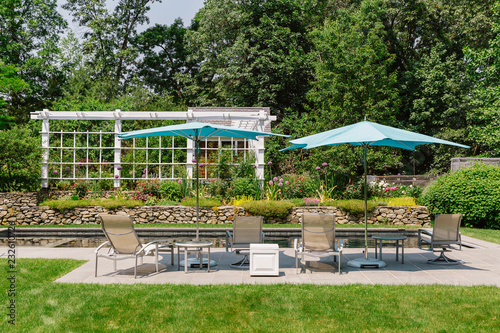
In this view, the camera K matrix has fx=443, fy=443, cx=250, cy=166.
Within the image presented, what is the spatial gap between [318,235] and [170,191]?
8426 mm

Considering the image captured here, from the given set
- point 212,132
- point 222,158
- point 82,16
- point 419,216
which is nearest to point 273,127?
point 222,158

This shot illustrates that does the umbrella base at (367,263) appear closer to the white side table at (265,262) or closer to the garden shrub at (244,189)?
the white side table at (265,262)

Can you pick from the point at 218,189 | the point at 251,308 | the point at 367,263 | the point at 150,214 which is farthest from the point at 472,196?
the point at 251,308

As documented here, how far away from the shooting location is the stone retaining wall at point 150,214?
45.7 feet

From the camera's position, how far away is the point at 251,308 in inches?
201

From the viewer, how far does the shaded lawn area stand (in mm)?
4598

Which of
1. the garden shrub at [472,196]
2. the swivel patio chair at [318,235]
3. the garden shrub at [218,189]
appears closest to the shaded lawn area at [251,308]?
the swivel patio chair at [318,235]

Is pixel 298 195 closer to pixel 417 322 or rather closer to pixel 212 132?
pixel 212 132

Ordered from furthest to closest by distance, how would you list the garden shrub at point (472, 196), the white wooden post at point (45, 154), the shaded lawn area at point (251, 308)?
the white wooden post at point (45, 154)
the garden shrub at point (472, 196)
the shaded lawn area at point (251, 308)

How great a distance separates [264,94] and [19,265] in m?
19.2

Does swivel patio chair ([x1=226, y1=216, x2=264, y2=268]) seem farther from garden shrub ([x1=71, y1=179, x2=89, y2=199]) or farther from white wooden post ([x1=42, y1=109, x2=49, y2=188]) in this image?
white wooden post ([x1=42, y1=109, x2=49, y2=188])

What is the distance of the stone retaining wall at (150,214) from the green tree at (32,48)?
13.8m

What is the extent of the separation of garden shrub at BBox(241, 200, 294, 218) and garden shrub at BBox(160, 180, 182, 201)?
2.48 m

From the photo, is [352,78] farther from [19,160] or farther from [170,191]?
[19,160]
